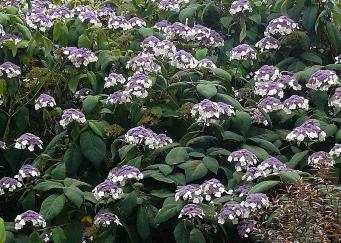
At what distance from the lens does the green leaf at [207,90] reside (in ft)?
14.4

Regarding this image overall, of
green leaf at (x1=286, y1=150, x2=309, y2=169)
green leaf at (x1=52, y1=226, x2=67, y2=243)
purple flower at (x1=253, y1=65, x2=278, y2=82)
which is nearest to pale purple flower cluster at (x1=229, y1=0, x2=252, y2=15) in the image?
purple flower at (x1=253, y1=65, x2=278, y2=82)

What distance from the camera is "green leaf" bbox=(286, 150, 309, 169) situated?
409 centimetres

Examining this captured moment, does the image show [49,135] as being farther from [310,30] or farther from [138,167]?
[310,30]

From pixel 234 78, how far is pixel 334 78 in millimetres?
893

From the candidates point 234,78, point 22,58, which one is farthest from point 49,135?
point 234,78

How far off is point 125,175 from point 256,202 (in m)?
0.69

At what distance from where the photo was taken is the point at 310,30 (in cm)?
516

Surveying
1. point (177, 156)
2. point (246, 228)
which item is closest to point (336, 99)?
point (177, 156)

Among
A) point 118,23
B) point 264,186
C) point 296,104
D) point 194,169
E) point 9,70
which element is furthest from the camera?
point 118,23

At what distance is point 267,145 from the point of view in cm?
425

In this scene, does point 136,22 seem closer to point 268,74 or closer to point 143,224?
point 268,74

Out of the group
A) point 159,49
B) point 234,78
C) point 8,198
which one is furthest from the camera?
point 234,78

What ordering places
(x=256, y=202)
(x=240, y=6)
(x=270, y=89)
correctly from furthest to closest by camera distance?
(x=240, y=6), (x=270, y=89), (x=256, y=202)

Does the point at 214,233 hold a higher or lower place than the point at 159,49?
lower
